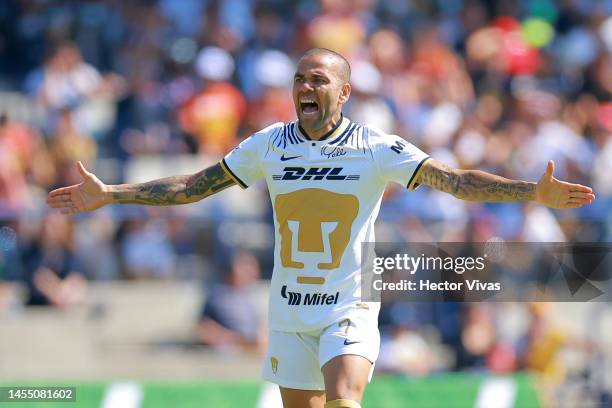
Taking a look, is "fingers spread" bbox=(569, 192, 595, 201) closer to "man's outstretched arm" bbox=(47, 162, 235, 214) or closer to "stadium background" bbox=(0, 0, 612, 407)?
"man's outstretched arm" bbox=(47, 162, 235, 214)

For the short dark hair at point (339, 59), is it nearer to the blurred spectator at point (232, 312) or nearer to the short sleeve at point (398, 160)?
the short sleeve at point (398, 160)

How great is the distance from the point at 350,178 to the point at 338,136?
300 millimetres

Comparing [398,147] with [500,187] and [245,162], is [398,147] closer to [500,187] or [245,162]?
[500,187]

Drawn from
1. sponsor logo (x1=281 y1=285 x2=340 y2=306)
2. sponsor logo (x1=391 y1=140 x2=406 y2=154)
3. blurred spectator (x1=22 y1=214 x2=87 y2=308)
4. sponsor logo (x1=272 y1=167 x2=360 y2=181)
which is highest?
blurred spectator (x1=22 y1=214 x2=87 y2=308)

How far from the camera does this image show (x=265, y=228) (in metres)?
12.9

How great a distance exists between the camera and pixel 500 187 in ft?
23.7

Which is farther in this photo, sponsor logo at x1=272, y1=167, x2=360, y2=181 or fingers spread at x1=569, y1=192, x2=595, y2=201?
sponsor logo at x1=272, y1=167, x2=360, y2=181

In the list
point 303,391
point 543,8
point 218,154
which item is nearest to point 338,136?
point 303,391

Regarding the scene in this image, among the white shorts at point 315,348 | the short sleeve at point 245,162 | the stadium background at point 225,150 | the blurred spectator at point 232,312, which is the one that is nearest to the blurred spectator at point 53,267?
the stadium background at point 225,150

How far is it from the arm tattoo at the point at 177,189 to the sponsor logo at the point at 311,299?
90 cm

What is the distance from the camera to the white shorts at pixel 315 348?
23.4 feet

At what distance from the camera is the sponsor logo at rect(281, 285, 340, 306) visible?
286 inches

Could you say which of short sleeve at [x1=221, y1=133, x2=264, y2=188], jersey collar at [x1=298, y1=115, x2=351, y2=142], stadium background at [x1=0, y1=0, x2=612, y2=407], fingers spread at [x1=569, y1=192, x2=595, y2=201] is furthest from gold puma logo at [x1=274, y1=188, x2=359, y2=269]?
stadium background at [x1=0, y1=0, x2=612, y2=407]

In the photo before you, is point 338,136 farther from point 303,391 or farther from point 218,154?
point 218,154
